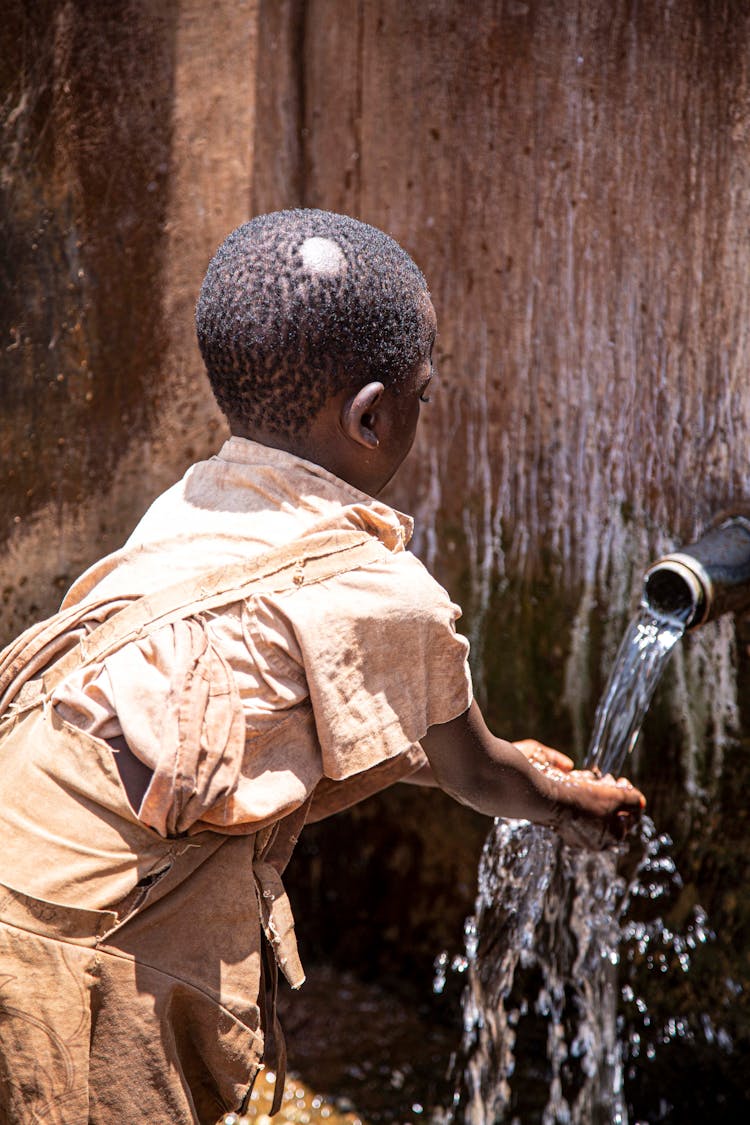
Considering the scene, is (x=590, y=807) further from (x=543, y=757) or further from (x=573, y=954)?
(x=573, y=954)

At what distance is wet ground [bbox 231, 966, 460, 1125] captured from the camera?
2467mm

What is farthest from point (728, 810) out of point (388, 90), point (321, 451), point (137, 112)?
point (137, 112)

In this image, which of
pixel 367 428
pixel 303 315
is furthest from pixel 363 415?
pixel 303 315

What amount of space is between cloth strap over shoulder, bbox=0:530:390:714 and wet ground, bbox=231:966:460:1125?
148 cm

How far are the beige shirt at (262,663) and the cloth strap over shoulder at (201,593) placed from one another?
0.01 meters

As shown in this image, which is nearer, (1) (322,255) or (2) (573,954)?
(1) (322,255)

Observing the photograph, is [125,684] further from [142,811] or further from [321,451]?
[321,451]

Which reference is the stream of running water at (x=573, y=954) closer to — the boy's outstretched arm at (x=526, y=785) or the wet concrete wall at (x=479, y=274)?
the wet concrete wall at (x=479, y=274)

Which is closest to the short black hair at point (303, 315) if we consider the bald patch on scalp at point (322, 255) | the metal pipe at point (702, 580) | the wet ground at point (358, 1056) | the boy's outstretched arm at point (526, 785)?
the bald patch on scalp at point (322, 255)

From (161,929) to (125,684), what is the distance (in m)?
0.25

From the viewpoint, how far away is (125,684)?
1.14 meters

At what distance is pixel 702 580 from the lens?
201cm

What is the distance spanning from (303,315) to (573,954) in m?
1.73

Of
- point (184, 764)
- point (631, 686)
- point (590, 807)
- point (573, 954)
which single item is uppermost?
point (184, 764)
